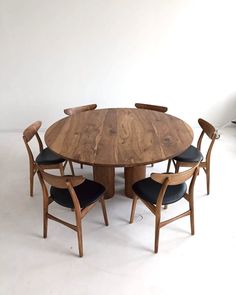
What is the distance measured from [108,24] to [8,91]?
1.84 meters

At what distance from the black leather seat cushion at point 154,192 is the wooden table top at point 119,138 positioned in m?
0.30

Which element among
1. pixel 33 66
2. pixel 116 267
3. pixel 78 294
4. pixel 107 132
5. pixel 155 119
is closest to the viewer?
pixel 78 294

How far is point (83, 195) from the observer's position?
1.99 metres

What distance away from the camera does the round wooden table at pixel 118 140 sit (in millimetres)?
1889

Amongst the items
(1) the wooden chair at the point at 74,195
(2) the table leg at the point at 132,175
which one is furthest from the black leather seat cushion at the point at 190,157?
(1) the wooden chair at the point at 74,195

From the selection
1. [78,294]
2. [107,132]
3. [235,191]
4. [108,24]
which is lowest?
[78,294]

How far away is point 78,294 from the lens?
67.5 inches

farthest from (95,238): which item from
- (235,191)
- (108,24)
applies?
(108,24)

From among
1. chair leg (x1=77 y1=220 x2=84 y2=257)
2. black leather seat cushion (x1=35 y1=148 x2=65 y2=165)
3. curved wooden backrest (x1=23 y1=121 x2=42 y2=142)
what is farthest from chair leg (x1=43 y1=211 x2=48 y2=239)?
curved wooden backrest (x1=23 y1=121 x2=42 y2=142)

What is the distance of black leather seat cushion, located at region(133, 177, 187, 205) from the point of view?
1955mm

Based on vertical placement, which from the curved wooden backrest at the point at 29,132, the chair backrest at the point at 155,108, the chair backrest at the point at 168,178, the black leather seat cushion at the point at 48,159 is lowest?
the black leather seat cushion at the point at 48,159

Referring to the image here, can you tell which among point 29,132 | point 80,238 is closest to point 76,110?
point 29,132

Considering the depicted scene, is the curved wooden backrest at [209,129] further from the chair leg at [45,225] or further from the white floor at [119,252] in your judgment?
the chair leg at [45,225]

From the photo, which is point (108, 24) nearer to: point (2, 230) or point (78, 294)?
point (2, 230)
